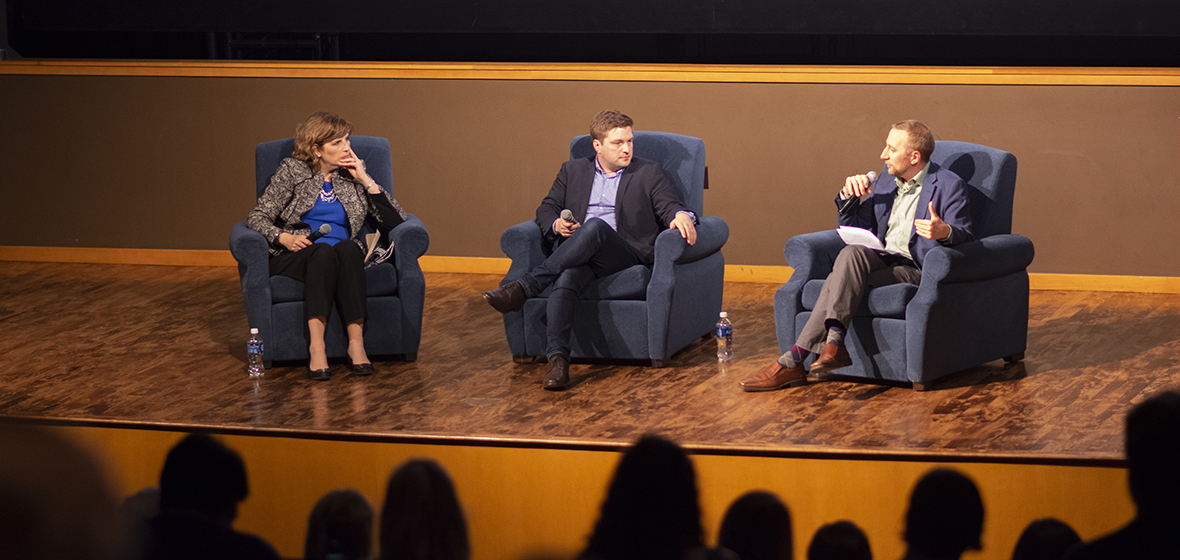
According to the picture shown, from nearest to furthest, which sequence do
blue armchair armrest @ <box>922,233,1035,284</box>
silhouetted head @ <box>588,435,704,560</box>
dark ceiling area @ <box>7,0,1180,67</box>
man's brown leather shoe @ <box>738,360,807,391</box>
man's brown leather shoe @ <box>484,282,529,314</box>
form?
silhouetted head @ <box>588,435,704,560</box>
blue armchair armrest @ <box>922,233,1035,284</box>
man's brown leather shoe @ <box>738,360,807,391</box>
man's brown leather shoe @ <box>484,282,529,314</box>
dark ceiling area @ <box>7,0,1180,67</box>

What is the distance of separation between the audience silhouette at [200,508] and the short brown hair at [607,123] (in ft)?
8.05

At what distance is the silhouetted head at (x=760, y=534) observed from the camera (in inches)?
97.2

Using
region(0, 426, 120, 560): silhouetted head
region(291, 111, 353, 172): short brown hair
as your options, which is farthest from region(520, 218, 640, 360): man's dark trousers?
region(0, 426, 120, 560): silhouetted head

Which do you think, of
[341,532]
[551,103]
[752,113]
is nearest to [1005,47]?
[752,113]

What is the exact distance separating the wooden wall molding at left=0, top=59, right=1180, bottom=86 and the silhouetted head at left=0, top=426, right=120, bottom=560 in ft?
15.9

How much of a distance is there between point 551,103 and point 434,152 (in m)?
0.76

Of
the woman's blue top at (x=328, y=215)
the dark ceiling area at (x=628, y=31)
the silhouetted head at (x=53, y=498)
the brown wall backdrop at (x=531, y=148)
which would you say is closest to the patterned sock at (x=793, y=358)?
the woman's blue top at (x=328, y=215)

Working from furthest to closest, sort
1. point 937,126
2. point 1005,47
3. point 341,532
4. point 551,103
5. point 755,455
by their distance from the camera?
point 1005,47, point 551,103, point 937,126, point 755,455, point 341,532

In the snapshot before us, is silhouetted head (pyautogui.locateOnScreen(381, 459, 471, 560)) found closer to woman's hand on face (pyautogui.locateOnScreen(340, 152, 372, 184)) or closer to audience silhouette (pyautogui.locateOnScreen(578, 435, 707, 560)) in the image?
audience silhouette (pyautogui.locateOnScreen(578, 435, 707, 560))

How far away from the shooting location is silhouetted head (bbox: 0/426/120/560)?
1.72m

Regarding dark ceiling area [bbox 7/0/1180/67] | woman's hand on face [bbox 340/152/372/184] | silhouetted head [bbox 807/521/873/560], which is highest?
dark ceiling area [bbox 7/0/1180/67]

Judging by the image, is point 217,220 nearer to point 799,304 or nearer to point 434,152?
point 434,152

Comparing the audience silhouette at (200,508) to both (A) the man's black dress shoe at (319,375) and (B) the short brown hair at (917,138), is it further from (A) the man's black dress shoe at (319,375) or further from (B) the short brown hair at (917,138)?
(B) the short brown hair at (917,138)

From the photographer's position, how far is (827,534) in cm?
293
